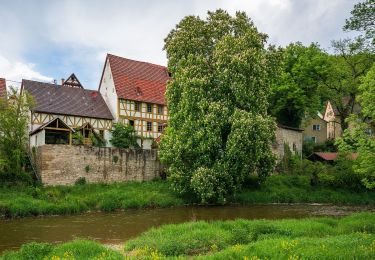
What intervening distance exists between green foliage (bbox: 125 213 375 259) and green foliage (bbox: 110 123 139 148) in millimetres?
23811

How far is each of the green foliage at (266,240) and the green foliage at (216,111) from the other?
11.0 meters

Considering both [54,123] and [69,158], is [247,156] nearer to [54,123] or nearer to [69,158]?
[69,158]

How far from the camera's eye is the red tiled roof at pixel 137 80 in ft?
157

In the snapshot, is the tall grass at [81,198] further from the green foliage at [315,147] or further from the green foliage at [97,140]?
the green foliage at [315,147]

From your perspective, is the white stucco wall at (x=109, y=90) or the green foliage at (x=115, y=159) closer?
the green foliage at (x=115, y=159)

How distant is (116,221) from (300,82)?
31.4 metres

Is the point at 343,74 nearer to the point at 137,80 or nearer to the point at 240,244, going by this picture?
the point at 137,80

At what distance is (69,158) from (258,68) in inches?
667

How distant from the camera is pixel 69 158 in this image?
116ft

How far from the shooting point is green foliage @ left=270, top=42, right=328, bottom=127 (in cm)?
4862

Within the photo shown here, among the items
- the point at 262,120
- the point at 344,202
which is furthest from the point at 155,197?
the point at 344,202

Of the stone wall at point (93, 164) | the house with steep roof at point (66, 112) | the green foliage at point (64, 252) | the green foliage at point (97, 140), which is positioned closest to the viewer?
the green foliage at point (64, 252)

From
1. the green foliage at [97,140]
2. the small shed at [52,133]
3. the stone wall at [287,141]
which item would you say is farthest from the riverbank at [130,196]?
the green foliage at [97,140]

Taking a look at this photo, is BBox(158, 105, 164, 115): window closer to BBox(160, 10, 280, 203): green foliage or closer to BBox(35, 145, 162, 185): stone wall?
BBox(35, 145, 162, 185): stone wall
